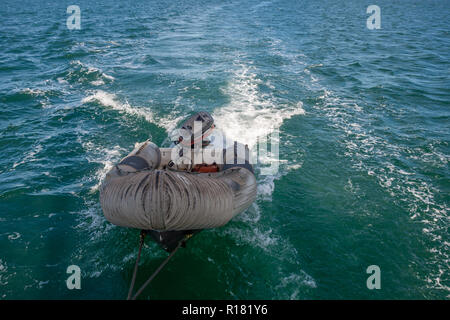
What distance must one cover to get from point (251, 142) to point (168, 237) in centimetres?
574

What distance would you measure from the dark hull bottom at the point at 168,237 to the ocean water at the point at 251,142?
2.20 ft

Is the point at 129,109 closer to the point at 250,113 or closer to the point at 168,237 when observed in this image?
A: the point at 250,113

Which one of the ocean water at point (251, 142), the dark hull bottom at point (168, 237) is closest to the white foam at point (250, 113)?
the ocean water at point (251, 142)

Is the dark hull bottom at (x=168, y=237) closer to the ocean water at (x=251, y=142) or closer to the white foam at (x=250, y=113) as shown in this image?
the ocean water at (x=251, y=142)

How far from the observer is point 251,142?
10539 mm

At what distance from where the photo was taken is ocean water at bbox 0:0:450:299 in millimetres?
5926

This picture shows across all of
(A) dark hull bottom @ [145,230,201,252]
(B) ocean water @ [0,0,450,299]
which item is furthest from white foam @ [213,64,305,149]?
(A) dark hull bottom @ [145,230,201,252]

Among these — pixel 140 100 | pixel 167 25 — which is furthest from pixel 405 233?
pixel 167 25

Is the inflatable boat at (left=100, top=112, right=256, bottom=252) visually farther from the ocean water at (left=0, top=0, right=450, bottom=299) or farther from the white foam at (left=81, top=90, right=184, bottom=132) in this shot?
the white foam at (left=81, top=90, right=184, bottom=132)

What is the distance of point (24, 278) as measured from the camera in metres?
5.82

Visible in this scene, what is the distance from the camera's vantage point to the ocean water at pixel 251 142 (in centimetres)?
593

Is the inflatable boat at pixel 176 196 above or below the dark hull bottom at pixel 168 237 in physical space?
above

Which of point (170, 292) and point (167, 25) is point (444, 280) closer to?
point (170, 292)
